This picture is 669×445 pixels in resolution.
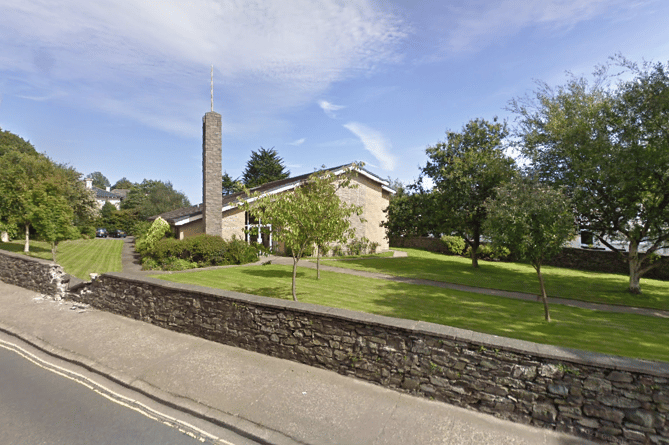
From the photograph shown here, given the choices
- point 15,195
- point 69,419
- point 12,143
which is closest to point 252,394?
point 69,419

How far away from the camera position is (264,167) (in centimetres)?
5841

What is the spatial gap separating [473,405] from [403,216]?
19.4 m

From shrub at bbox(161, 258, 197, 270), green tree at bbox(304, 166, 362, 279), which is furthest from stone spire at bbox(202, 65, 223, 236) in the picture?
green tree at bbox(304, 166, 362, 279)

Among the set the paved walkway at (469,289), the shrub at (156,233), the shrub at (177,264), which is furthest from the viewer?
the shrub at (156,233)

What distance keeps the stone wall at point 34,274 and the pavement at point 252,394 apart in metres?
3.71

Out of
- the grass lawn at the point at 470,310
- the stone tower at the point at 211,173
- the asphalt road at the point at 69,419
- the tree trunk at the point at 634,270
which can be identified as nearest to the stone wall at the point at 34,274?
the grass lawn at the point at 470,310

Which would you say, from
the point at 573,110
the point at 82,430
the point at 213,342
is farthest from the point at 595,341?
the point at 573,110

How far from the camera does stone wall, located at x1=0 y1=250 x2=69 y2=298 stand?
1167cm

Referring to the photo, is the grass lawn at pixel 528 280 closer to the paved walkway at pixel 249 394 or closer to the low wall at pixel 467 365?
the low wall at pixel 467 365

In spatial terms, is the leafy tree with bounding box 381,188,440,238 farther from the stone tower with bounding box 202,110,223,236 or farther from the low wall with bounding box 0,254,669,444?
the low wall with bounding box 0,254,669,444

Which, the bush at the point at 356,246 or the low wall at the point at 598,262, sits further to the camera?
the bush at the point at 356,246

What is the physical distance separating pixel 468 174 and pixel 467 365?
59.3 ft

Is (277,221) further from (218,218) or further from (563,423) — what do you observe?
(218,218)

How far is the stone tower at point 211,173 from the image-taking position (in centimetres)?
2111
